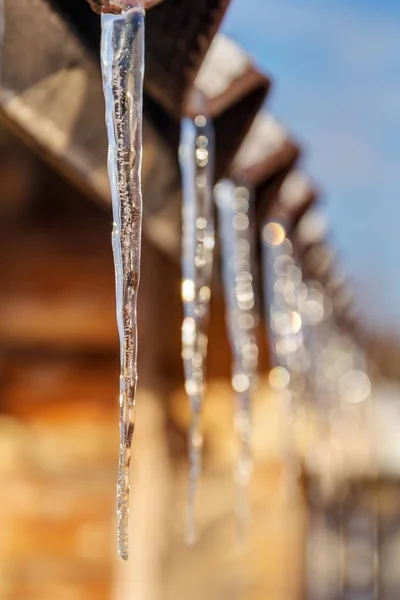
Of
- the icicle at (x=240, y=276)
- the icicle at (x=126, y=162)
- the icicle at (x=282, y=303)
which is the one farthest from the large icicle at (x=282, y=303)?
the icicle at (x=126, y=162)

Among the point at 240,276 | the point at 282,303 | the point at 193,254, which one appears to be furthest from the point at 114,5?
the point at 282,303

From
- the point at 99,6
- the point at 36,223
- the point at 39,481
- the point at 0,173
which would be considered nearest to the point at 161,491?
the point at 39,481

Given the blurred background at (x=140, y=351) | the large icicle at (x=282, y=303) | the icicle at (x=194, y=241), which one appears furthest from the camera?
the large icicle at (x=282, y=303)

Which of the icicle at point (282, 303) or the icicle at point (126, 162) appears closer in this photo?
the icicle at point (126, 162)

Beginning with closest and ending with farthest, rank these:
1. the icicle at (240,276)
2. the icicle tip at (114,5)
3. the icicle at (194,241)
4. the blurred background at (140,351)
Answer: the icicle tip at (114,5), the blurred background at (140,351), the icicle at (194,241), the icicle at (240,276)

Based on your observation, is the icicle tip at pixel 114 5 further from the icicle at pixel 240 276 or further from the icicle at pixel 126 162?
the icicle at pixel 240 276

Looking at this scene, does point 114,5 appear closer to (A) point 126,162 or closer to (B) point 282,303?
(A) point 126,162

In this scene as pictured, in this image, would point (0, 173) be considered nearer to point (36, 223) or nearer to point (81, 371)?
point (36, 223)

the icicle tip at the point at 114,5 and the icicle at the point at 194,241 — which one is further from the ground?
the icicle tip at the point at 114,5

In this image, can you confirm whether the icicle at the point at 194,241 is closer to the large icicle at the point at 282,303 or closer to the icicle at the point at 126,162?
the icicle at the point at 126,162
